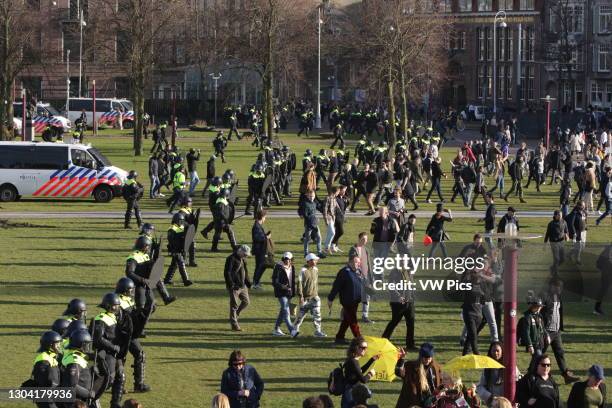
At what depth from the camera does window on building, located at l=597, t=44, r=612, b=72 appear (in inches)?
3846

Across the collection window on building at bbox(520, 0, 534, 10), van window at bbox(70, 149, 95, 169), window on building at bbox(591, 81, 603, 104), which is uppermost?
window on building at bbox(520, 0, 534, 10)

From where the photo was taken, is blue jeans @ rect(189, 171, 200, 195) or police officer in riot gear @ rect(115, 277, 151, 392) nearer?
police officer in riot gear @ rect(115, 277, 151, 392)

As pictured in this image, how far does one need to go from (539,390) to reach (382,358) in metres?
2.01

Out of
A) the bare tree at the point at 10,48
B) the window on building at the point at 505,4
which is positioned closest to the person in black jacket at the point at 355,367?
the bare tree at the point at 10,48

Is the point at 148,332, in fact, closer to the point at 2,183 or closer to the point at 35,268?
the point at 35,268

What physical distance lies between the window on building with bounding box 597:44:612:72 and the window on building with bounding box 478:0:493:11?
14.0 m

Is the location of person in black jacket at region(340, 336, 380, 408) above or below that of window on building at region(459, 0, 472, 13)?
below

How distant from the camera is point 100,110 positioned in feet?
261

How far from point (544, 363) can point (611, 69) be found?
276 ft

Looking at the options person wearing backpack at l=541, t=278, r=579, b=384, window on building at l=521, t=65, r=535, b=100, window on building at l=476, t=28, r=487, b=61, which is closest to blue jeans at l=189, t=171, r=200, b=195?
person wearing backpack at l=541, t=278, r=579, b=384

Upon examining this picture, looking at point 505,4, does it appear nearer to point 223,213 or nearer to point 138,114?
point 138,114

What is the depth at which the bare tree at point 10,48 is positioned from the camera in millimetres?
66875

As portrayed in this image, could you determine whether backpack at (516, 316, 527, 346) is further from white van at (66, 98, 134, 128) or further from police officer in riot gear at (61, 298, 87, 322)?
white van at (66, 98, 134, 128)

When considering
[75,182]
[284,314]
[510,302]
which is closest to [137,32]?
[75,182]
